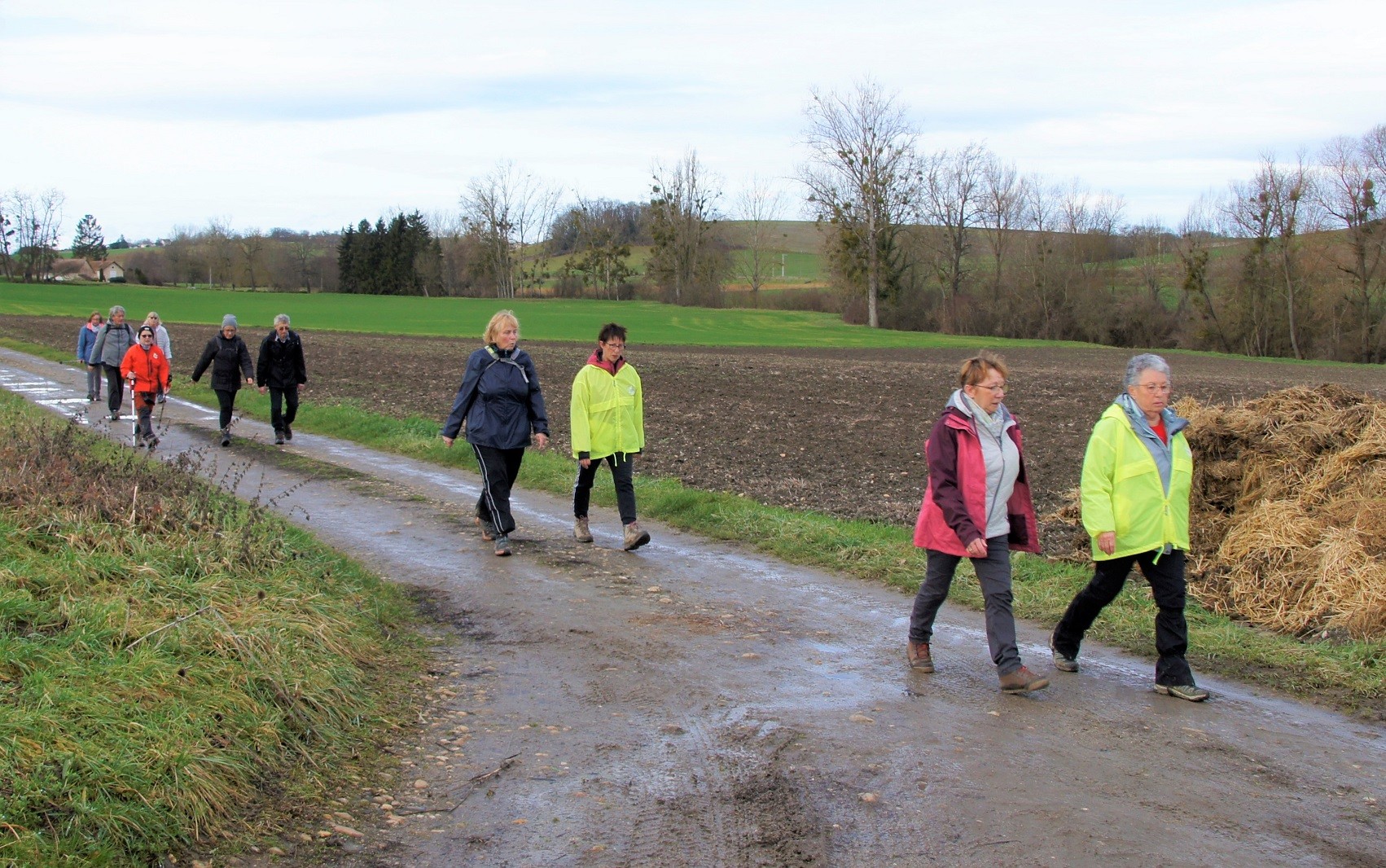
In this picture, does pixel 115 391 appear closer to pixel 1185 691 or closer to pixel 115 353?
pixel 115 353

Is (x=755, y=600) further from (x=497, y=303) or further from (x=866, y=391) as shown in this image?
(x=497, y=303)

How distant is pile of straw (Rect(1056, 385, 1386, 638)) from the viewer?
731 cm

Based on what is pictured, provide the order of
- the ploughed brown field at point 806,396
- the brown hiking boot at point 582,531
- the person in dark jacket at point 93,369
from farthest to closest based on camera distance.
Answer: the person in dark jacket at point 93,369 < the ploughed brown field at point 806,396 < the brown hiking boot at point 582,531

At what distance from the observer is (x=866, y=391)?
26016 mm

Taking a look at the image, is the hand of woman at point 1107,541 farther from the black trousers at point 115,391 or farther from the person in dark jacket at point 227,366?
the black trousers at point 115,391

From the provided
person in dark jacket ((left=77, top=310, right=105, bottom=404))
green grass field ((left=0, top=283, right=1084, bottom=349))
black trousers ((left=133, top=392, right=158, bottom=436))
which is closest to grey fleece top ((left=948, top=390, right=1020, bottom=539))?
black trousers ((left=133, top=392, right=158, bottom=436))

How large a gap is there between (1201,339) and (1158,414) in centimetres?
6058

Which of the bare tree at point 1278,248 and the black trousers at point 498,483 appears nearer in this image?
the black trousers at point 498,483

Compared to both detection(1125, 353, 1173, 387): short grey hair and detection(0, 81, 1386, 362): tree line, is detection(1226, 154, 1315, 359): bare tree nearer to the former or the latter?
detection(0, 81, 1386, 362): tree line

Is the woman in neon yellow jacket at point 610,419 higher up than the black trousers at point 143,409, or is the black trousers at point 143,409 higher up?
the woman in neon yellow jacket at point 610,419

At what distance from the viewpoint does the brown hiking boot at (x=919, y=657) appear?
634 centimetres

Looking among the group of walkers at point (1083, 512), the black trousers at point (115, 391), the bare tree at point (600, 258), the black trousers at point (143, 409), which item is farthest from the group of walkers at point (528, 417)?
the bare tree at point (600, 258)

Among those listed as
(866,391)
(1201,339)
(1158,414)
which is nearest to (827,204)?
(1201,339)

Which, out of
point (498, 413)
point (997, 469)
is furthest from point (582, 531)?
point (997, 469)
